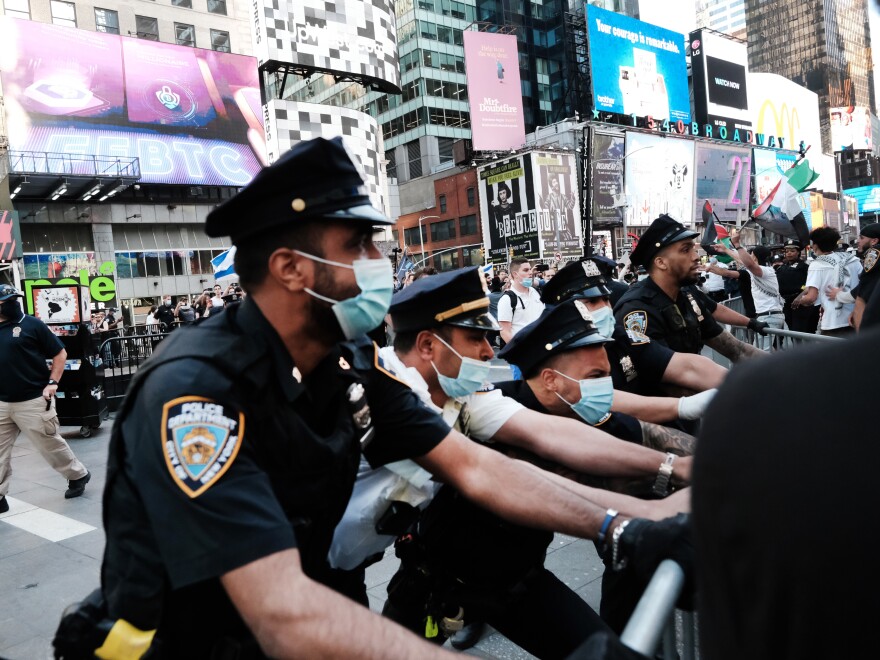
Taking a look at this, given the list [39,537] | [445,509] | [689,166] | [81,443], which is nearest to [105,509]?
[445,509]

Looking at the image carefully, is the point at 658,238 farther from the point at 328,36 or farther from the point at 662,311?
the point at 328,36

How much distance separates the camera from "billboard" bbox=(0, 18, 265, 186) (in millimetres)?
26719

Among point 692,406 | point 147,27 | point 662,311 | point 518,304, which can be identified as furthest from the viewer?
point 147,27

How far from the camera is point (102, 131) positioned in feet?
94.2

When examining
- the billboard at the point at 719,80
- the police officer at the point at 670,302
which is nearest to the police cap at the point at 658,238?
the police officer at the point at 670,302

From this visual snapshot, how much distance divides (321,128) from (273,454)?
1375 inches

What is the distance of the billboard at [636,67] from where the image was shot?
41.1 meters

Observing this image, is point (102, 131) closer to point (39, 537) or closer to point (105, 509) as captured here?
point (39, 537)

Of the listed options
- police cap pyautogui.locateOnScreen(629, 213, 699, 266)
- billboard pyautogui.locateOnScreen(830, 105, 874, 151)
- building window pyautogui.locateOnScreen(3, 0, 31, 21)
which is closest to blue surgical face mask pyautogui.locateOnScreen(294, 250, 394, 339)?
police cap pyautogui.locateOnScreen(629, 213, 699, 266)

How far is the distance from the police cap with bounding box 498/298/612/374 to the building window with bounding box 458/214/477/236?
1832 inches

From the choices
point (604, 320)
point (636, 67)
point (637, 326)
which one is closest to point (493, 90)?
point (636, 67)

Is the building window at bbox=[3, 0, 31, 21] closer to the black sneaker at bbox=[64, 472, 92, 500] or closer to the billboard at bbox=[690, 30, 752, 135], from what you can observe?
the black sneaker at bbox=[64, 472, 92, 500]

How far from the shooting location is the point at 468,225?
49688 millimetres

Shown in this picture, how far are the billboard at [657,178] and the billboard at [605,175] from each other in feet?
2.69
